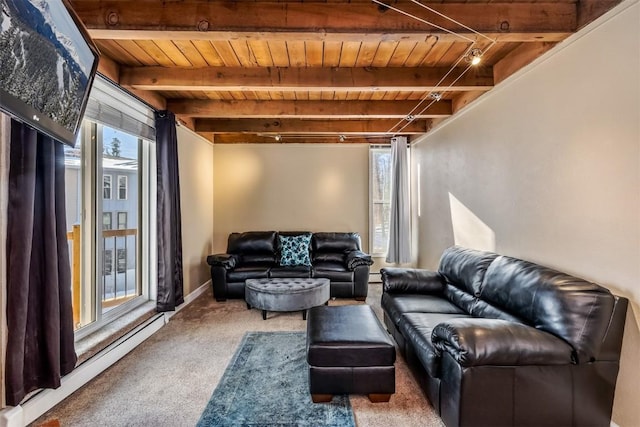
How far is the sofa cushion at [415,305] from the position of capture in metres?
2.50

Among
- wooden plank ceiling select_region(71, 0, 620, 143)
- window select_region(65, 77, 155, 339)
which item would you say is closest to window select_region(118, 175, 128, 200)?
window select_region(65, 77, 155, 339)

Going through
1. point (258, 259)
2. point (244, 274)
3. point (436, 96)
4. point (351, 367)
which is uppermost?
point (436, 96)

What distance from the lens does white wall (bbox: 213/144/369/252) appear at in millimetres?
5246

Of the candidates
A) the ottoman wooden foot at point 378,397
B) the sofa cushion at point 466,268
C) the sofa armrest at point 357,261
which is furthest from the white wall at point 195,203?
the sofa cushion at point 466,268

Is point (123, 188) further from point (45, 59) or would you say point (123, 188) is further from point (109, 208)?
point (45, 59)

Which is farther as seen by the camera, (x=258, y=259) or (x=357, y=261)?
(x=258, y=259)

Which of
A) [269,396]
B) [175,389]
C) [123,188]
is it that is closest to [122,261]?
[123,188]

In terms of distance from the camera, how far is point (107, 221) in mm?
2971

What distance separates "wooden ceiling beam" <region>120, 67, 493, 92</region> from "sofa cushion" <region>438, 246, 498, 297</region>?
160 cm

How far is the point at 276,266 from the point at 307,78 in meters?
2.64

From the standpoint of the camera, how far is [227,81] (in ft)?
9.43

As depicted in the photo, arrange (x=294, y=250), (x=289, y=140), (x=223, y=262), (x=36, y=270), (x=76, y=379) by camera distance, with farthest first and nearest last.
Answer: (x=289, y=140) < (x=294, y=250) < (x=223, y=262) < (x=76, y=379) < (x=36, y=270)

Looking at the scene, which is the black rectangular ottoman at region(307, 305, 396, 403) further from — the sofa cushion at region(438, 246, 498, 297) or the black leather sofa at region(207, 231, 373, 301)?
the black leather sofa at region(207, 231, 373, 301)

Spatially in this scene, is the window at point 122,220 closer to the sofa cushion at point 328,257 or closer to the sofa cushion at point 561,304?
the sofa cushion at point 328,257
